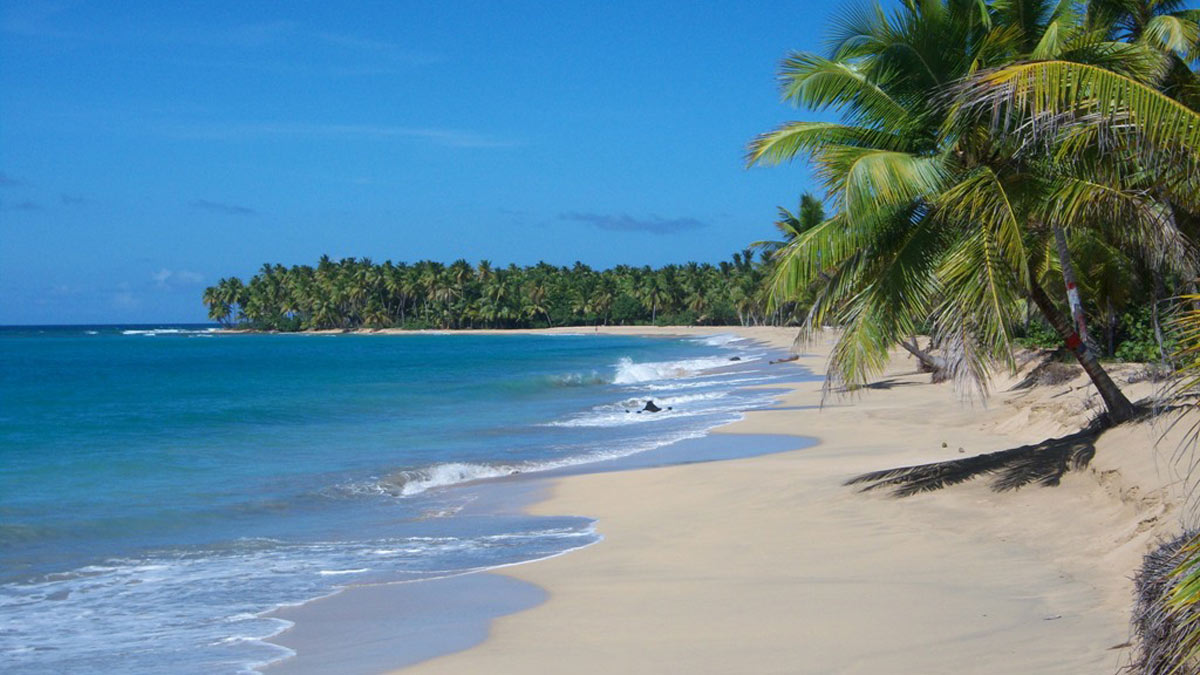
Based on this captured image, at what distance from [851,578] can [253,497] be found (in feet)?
35.1

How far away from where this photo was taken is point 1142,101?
5285 mm

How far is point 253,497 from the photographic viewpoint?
16.2 metres

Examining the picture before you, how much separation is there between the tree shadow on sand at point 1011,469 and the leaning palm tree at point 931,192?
2.05 ft

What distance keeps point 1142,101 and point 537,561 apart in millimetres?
7075

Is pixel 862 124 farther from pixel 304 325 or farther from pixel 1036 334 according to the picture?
pixel 304 325

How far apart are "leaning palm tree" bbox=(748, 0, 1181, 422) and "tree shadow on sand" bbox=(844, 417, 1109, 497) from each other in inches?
24.6

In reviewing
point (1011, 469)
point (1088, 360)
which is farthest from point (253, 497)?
point (1088, 360)

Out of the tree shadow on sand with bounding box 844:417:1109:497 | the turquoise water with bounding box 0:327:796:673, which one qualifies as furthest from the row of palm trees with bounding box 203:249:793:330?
the tree shadow on sand with bounding box 844:417:1109:497

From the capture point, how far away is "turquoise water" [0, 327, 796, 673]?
9.00 metres

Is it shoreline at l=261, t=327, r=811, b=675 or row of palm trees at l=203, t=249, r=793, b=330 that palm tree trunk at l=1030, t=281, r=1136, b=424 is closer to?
shoreline at l=261, t=327, r=811, b=675

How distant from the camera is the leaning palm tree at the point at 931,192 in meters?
9.60

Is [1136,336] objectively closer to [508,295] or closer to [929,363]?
[929,363]

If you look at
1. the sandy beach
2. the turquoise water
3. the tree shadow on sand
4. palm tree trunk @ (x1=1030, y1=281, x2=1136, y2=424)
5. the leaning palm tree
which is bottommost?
the turquoise water

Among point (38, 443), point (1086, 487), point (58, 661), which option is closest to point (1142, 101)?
point (1086, 487)
